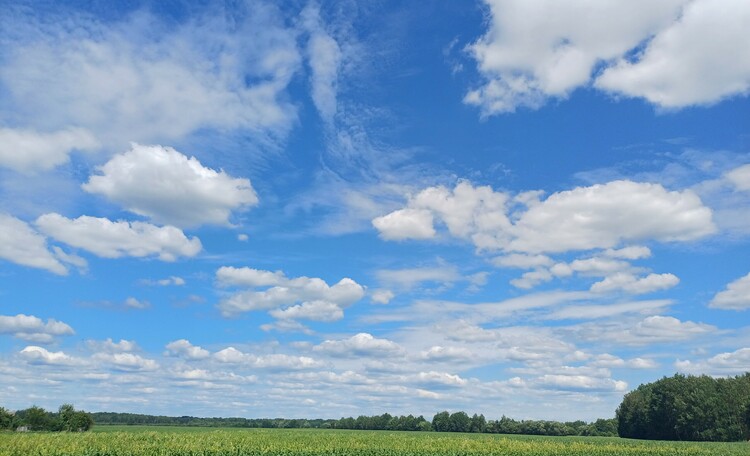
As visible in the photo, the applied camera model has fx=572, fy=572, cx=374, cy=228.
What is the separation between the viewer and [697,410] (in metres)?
84.8

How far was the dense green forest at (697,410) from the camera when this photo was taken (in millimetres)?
82188

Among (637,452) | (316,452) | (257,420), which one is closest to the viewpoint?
(316,452)

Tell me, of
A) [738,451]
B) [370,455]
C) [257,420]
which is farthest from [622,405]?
[257,420]

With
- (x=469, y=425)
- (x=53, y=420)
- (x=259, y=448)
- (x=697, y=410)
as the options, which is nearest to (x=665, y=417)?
(x=697, y=410)

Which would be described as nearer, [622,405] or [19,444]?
[19,444]

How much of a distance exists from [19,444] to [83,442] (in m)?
5.07

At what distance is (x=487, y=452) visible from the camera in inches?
1768

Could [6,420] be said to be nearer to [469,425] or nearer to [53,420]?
[53,420]

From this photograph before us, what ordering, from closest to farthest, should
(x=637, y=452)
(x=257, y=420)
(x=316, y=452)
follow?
(x=316, y=452) → (x=637, y=452) → (x=257, y=420)

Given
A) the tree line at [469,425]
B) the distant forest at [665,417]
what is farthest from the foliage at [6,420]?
the tree line at [469,425]

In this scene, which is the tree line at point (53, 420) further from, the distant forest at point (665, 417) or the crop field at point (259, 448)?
the crop field at point (259, 448)

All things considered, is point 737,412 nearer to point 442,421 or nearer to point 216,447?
point 442,421

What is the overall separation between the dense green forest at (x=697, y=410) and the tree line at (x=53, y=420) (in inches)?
3409

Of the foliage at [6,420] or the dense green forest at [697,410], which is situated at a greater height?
the dense green forest at [697,410]
